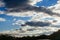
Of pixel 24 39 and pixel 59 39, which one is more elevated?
pixel 24 39

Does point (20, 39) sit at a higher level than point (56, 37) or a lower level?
higher

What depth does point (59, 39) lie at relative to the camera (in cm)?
10338

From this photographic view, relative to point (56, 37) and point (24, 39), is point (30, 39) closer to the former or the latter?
point (24, 39)

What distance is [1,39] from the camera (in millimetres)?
135250

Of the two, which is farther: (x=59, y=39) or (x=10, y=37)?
(x=10, y=37)

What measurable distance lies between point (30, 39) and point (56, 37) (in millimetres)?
38848

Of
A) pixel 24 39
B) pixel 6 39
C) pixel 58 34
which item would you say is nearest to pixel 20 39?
pixel 24 39

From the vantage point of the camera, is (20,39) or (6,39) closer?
(6,39)

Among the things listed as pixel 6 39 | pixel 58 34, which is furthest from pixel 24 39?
pixel 58 34

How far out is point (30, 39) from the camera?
470 feet

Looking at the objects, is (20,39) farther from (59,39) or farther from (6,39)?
(59,39)

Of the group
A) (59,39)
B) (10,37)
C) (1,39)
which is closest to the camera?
(59,39)

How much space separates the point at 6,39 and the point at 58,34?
36125mm

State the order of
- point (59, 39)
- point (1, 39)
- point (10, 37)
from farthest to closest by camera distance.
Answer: point (10, 37) → point (1, 39) → point (59, 39)
